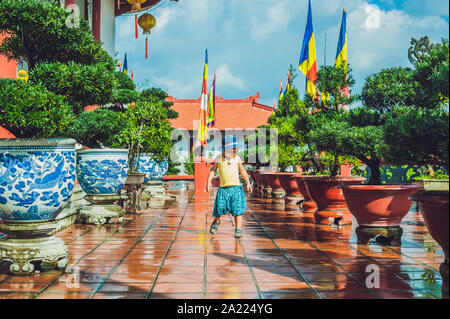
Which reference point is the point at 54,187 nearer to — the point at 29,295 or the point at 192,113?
the point at 29,295

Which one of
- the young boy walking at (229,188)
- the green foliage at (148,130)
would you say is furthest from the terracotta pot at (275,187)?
the young boy walking at (229,188)

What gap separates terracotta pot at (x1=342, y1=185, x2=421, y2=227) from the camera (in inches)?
194

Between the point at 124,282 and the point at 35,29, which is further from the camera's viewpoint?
the point at 35,29

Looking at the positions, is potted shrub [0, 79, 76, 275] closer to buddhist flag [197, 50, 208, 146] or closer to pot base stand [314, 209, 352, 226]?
pot base stand [314, 209, 352, 226]

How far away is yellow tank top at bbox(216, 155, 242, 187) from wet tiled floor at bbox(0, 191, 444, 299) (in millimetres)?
642

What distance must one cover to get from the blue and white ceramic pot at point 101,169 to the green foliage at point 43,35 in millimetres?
1743

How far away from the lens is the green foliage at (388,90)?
17.0ft

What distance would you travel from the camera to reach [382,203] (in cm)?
496

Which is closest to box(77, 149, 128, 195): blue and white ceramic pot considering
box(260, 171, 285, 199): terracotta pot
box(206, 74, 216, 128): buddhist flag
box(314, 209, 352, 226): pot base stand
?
box(314, 209, 352, 226): pot base stand

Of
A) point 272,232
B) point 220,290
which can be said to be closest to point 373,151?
point 272,232

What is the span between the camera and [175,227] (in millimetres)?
6410

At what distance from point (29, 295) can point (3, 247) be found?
86 centimetres
